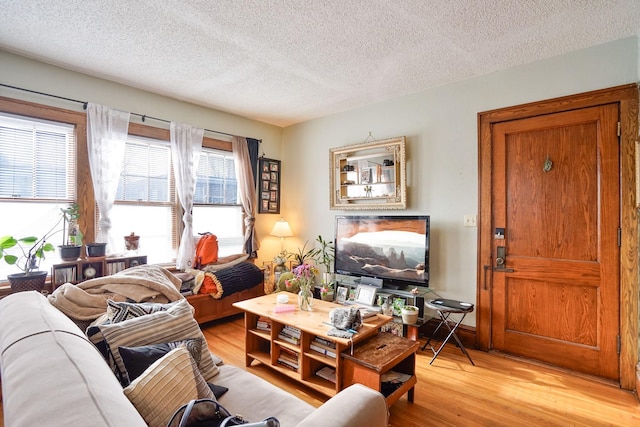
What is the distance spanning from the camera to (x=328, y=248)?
414 cm

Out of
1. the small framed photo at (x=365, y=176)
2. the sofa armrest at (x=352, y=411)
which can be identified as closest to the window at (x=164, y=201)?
the small framed photo at (x=365, y=176)

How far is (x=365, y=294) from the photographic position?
10.8 feet

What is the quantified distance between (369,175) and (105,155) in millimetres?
2781

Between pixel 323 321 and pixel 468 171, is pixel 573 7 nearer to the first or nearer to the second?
pixel 468 171

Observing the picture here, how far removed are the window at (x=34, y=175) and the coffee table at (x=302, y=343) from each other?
2031 millimetres

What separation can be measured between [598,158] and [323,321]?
2463 mm

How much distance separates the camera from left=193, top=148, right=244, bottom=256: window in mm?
3910

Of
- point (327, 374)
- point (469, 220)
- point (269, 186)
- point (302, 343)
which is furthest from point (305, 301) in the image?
point (269, 186)

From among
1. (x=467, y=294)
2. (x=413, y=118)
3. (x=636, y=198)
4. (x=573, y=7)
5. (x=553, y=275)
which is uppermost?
(x=573, y=7)

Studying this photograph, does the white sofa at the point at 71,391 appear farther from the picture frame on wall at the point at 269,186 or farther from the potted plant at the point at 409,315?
the picture frame on wall at the point at 269,186

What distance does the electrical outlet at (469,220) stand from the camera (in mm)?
2980

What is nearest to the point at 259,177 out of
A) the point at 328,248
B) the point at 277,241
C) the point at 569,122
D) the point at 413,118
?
the point at 277,241

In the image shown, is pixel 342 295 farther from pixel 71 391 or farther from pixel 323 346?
pixel 71 391

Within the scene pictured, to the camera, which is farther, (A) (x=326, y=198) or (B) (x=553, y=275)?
(A) (x=326, y=198)
